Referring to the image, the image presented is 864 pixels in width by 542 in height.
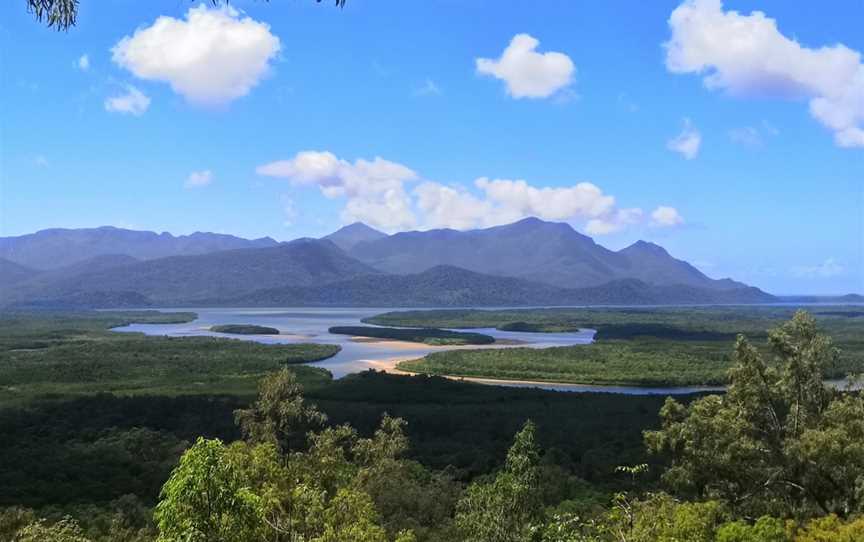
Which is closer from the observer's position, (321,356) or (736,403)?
(736,403)

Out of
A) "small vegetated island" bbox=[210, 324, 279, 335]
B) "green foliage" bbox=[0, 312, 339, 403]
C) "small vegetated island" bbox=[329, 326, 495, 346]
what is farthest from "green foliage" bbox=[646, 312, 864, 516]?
"small vegetated island" bbox=[210, 324, 279, 335]

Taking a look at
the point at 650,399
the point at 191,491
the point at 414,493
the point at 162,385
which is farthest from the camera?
the point at 162,385

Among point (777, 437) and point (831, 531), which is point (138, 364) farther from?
point (831, 531)

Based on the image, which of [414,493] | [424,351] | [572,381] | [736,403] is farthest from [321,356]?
[736,403]

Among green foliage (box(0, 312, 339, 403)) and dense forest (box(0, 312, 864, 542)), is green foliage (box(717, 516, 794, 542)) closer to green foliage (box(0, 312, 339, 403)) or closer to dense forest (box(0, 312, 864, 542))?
dense forest (box(0, 312, 864, 542))

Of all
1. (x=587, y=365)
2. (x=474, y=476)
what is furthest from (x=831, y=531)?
(x=587, y=365)

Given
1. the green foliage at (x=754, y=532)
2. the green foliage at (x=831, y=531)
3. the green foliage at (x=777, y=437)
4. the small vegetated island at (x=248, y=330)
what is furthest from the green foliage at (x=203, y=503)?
the small vegetated island at (x=248, y=330)

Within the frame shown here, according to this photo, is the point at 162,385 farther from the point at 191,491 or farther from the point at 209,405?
the point at 191,491
